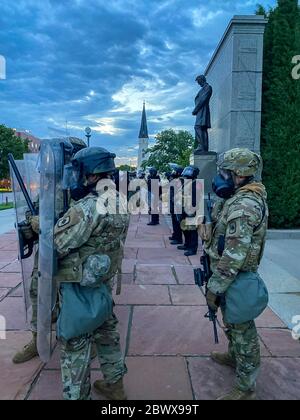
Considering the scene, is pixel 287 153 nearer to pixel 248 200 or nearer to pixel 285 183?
pixel 285 183

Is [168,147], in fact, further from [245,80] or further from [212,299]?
[212,299]

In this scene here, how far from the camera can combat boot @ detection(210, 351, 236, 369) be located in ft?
10.2

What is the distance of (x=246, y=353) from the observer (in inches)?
99.2

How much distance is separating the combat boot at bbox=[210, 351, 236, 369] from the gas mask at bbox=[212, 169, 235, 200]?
1.42 m

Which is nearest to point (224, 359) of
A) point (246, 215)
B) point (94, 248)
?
point (246, 215)

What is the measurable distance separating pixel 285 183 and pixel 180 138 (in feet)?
111

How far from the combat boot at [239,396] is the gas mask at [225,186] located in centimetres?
135

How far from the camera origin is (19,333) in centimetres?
376

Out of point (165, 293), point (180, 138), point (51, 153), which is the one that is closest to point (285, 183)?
point (165, 293)

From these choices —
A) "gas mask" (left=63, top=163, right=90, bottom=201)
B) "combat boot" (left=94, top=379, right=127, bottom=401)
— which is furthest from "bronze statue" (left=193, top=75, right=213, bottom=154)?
"combat boot" (left=94, top=379, right=127, bottom=401)

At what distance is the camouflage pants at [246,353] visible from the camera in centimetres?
252

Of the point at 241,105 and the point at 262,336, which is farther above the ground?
the point at 241,105

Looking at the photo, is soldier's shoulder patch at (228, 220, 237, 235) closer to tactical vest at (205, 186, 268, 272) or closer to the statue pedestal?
tactical vest at (205, 186, 268, 272)

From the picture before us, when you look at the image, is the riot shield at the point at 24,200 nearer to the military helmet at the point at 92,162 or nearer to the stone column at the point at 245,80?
the military helmet at the point at 92,162
